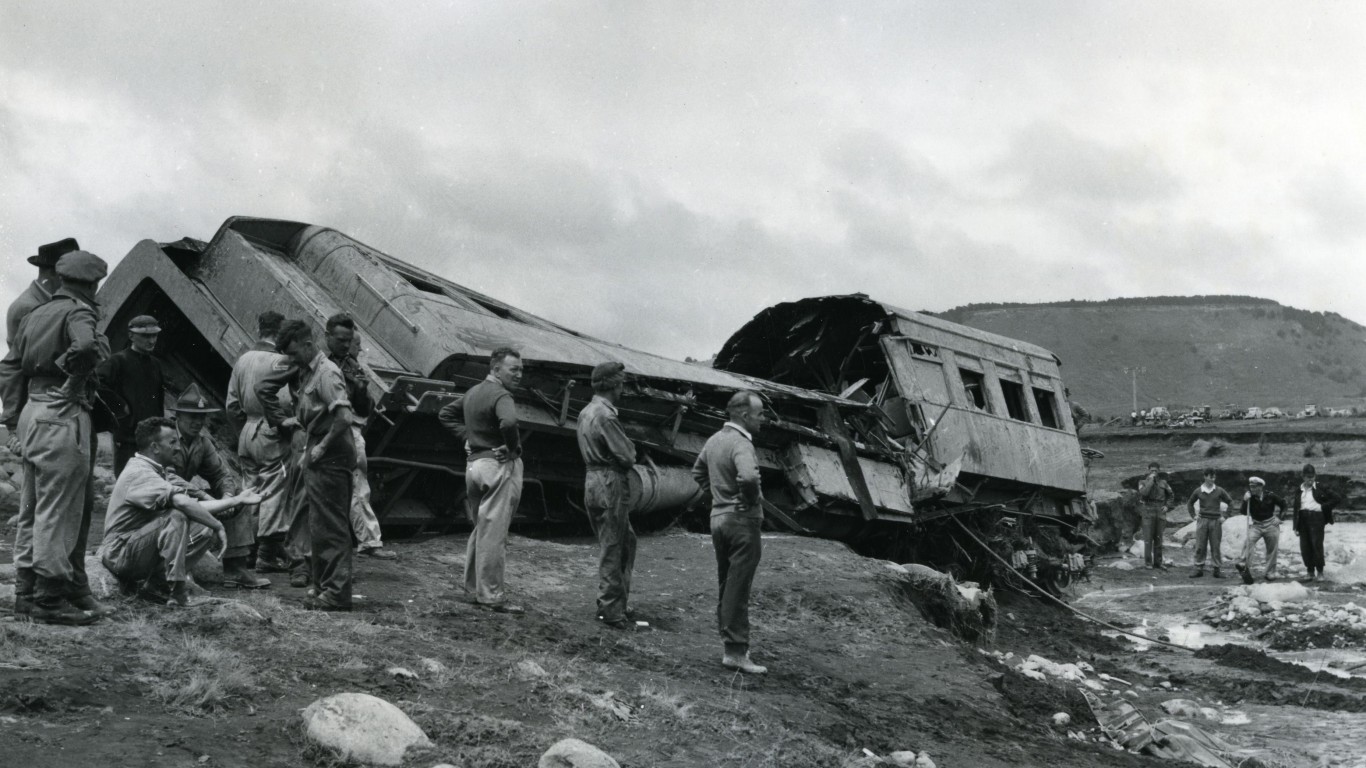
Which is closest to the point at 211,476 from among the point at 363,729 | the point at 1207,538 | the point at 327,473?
the point at 327,473

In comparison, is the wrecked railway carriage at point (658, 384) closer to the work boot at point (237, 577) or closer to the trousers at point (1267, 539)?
the work boot at point (237, 577)

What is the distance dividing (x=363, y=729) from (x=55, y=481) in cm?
203

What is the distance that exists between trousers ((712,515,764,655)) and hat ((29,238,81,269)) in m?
3.54

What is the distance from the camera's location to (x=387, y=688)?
187 inches

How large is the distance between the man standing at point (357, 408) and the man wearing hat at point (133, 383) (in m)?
0.99

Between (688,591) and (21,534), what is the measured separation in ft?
14.7

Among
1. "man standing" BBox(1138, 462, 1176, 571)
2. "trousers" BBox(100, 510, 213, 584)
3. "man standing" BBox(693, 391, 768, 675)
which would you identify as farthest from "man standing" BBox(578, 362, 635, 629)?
"man standing" BBox(1138, 462, 1176, 571)

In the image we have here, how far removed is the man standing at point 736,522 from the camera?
607cm

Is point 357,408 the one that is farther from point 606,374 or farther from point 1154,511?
point 1154,511

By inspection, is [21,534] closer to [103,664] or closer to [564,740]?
[103,664]

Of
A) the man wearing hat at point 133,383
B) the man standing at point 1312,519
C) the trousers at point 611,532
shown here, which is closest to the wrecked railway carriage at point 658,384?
the trousers at point 611,532

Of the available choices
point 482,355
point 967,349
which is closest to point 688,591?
point 482,355

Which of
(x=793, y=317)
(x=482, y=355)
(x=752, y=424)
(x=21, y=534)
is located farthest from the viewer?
(x=793, y=317)

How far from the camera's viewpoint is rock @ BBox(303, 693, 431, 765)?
397cm
